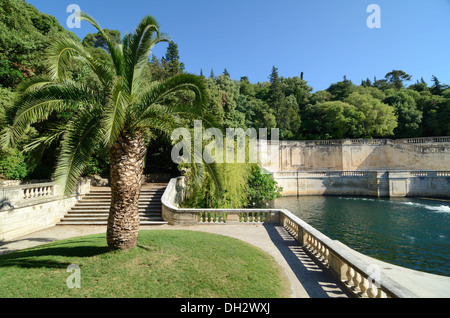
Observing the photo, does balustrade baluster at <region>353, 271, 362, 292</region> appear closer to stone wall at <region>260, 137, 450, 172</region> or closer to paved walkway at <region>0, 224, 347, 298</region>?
paved walkway at <region>0, 224, 347, 298</region>

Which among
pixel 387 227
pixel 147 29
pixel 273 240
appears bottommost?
pixel 387 227

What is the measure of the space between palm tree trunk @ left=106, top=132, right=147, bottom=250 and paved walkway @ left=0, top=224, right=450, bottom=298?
415cm

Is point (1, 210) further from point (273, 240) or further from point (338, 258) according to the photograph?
point (338, 258)

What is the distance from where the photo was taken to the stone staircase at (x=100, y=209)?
12234 mm

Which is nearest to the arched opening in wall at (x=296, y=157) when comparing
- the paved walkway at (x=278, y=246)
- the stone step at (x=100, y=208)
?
the stone step at (x=100, y=208)

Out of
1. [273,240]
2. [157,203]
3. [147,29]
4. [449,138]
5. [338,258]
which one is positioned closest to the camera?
[338,258]

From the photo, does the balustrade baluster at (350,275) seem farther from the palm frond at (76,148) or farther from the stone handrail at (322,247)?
the palm frond at (76,148)

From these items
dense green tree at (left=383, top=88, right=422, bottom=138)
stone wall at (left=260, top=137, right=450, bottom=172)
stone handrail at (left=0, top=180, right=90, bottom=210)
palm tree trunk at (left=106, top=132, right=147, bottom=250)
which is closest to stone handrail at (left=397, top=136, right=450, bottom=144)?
stone wall at (left=260, top=137, right=450, bottom=172)

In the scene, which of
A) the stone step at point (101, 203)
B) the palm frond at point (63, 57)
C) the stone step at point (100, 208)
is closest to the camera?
the palm frond at point (63, 57)

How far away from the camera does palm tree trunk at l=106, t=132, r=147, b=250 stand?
6.20m

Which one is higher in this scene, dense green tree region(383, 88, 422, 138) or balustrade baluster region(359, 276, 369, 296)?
dense green tree region(383, 88, 422, 138)

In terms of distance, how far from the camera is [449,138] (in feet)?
121
